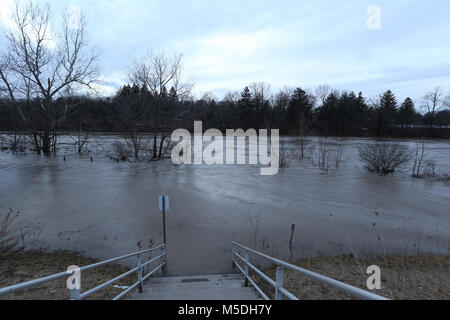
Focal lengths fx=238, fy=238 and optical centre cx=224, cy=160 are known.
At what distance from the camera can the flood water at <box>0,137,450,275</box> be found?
7.73 meters

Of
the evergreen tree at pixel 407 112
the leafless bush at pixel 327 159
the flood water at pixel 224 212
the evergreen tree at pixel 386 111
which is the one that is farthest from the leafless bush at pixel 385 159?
the evergreen tree at pixel 407 112

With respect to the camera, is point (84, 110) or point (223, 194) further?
point (84, 110)

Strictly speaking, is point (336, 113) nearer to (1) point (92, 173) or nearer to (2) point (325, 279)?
(1) point (92, 173)

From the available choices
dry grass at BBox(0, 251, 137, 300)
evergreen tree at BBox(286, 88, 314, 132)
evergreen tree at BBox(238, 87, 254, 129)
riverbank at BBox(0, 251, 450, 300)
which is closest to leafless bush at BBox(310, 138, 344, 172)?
riverbank at BBox(0, 251, 450, 300)

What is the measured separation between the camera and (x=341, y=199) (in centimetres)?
1305

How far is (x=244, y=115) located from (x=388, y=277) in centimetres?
7953

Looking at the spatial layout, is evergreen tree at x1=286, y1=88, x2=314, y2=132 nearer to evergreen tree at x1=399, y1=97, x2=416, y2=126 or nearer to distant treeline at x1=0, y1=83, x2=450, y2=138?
distant treeline at x1=0, y1=83, x2=450, y2=138

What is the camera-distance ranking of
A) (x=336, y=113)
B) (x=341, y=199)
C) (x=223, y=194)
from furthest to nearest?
(x=336, y=113), (x=223, y=194), (x=341, y=199)

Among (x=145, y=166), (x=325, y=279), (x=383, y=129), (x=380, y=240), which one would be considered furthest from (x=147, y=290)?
(x=383, y=129)

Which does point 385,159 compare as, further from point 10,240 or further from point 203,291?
point 10,240

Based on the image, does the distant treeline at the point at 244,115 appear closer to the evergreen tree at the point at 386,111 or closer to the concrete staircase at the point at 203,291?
the evergreen tree at the point at 386,111

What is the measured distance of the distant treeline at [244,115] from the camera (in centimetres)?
2459

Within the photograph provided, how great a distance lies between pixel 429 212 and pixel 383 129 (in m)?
66.8
